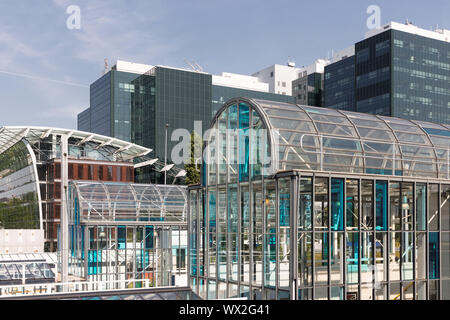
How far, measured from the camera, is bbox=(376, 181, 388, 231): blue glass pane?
88.6 ft

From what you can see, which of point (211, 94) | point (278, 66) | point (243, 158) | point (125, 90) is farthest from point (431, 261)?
point (278, 66)

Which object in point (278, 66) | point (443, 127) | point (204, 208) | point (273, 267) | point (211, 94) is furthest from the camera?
point (278, 66)

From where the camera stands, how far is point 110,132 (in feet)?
544

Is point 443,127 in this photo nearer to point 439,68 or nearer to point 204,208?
point 204,208

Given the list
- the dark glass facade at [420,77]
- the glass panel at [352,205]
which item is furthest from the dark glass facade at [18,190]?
the dark glass facade at [420,77]

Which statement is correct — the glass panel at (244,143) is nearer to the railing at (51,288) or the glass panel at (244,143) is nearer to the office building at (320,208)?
the office building at (320,208)

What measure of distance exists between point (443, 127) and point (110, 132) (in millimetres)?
141079

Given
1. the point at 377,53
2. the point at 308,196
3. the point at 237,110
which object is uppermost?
the point at 377,53

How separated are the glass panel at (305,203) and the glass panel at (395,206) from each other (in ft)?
15.4

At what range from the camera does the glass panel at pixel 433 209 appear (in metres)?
28.6

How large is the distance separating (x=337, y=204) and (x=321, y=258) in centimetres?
254

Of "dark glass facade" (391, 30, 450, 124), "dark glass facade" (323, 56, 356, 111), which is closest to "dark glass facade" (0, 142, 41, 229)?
"dark glass facade" (391, 30, 450, 124)

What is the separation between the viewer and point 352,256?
85.3 feet

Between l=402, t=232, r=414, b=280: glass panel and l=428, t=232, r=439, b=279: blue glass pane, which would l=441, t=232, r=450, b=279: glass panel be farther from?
l=402, t=232, r=414, b=280: glass panel
